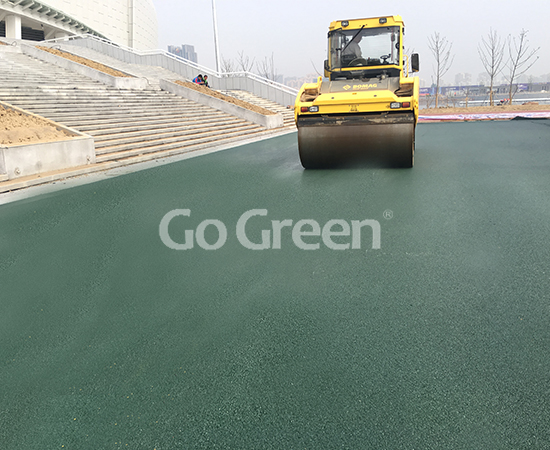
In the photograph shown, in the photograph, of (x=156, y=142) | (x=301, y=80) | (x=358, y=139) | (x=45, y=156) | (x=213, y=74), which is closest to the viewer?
(x=358, y=139)

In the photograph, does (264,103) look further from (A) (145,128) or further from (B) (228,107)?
(A) (145,128)

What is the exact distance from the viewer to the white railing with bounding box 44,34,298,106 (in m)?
29.6

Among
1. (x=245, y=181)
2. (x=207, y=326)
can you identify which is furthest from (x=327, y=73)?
(x=207, y=326)

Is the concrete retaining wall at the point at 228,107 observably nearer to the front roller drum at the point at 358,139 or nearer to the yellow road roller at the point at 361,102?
the yellow road roller at the point at 361,102

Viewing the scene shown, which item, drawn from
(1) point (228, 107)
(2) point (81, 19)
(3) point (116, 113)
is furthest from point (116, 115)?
(2) point (81, 19)

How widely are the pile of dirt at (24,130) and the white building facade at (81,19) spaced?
130ft

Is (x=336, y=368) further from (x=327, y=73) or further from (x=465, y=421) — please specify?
(x=327, y=73)

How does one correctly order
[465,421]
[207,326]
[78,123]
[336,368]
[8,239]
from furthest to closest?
[78,123] → [8,239] → [207,326] → [336,368] → [465,421]

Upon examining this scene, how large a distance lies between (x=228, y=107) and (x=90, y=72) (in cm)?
662

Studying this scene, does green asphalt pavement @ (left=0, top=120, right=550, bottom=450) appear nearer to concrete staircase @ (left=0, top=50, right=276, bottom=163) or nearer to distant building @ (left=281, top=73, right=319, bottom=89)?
concrete staircase @ (left=0, top=50, right=276, bottom=163)

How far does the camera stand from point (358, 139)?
8820mm

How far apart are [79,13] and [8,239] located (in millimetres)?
56895

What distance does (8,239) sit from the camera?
5703mm

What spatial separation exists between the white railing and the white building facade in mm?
16352
